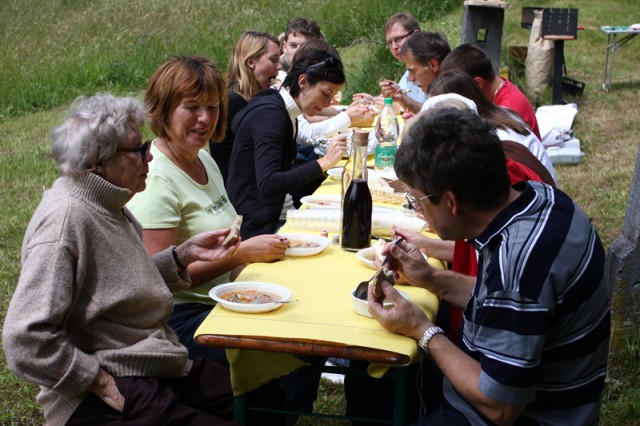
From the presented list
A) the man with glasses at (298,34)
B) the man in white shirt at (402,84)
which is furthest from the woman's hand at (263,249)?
the man with glasses at (298,34)

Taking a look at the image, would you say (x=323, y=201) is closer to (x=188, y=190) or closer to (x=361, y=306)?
(x=188, y=190)

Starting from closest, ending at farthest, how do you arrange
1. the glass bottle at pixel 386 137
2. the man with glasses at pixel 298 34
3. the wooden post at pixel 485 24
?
the glass bottle at pixel 386 137, the man with glasses at pixel 298 34, the wooden post at pixel 485 24

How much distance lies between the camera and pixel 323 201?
364 centimetres

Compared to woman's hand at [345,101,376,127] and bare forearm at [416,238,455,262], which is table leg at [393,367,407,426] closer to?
bare forearm at [416,238,455,262]

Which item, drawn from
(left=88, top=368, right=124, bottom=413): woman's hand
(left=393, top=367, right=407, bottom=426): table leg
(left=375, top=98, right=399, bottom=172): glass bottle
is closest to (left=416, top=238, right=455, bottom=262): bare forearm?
(left=393, top=367, right=407, bottom=426): table leg

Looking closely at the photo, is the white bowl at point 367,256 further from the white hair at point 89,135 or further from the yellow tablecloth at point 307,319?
the white hair at point 89,135

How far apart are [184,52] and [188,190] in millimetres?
9313

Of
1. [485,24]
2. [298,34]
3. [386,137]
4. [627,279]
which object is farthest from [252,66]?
[485,24]

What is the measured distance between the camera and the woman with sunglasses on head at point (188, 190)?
288cm

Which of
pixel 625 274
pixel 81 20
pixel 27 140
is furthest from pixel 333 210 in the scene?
pixel 81 20

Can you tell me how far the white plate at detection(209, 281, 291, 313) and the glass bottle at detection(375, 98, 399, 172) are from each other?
201 cm

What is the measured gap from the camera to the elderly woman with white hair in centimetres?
208

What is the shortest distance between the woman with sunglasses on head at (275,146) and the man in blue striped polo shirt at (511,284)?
1.80 m

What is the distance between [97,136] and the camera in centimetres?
232
